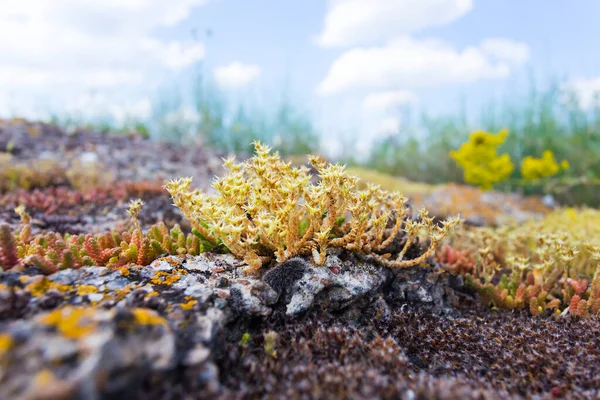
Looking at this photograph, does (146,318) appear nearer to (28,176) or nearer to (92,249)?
(92,249)

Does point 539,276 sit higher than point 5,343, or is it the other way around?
point 5,343

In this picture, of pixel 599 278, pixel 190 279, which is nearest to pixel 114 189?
pixel 190 279

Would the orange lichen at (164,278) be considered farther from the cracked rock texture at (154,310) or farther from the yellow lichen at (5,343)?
the yellow lichen at (5,343)

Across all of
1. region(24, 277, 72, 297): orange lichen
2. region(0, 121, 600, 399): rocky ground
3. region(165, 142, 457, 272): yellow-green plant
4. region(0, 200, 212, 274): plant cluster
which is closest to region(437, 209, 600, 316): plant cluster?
region(0, 121, 600, 399): rocky ground

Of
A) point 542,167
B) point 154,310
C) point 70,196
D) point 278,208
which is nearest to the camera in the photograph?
point 154,310

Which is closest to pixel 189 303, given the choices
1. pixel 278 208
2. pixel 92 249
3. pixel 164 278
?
pixel 164 278

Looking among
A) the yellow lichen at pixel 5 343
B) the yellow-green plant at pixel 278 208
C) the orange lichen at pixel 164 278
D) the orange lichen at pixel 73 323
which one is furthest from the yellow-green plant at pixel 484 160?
the yellow lichen at pixel 5 343

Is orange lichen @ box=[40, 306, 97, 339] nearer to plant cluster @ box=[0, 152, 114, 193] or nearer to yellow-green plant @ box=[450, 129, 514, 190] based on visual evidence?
plant cluster @ box=[0, 152, 114, 193]
